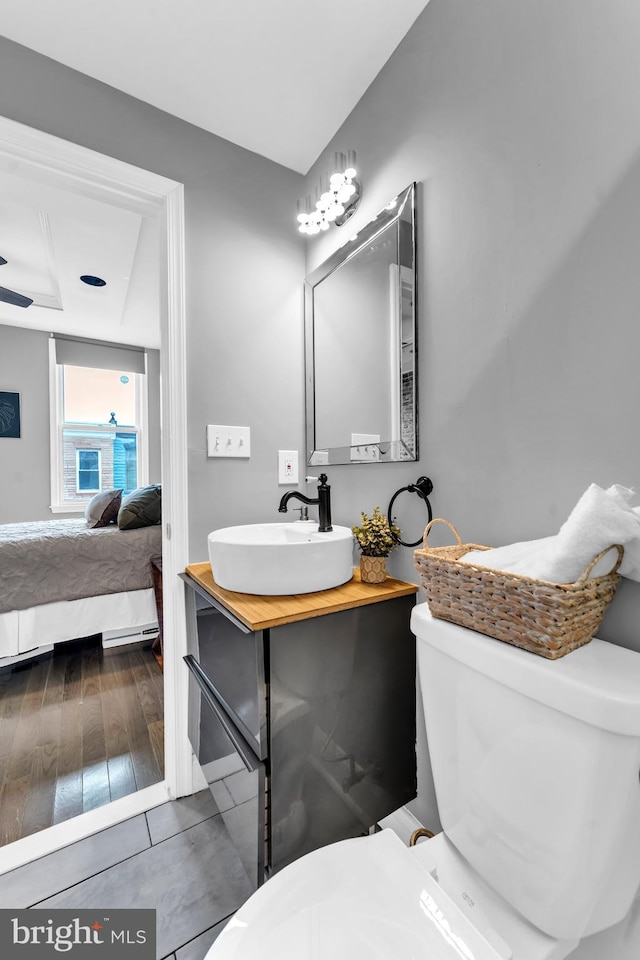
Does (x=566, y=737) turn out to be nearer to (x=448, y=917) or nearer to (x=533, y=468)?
(x=448, y=917)

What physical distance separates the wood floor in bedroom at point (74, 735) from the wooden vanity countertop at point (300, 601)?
95cm

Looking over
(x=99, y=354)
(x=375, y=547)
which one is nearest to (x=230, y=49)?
Result: (x=375, y=547)

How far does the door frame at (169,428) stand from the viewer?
1283mm

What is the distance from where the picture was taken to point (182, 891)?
1077 mm

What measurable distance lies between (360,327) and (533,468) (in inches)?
29.2

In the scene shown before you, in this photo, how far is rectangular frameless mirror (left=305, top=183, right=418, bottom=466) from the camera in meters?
1.16

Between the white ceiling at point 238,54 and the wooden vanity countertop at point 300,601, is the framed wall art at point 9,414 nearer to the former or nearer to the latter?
the white ceiling at point 238,54

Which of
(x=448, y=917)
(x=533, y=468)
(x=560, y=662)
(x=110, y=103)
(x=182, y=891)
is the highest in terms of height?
(x=110, y=103)

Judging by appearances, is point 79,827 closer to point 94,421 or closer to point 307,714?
point 307,714

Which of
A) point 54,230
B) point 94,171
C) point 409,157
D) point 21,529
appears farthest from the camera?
point 21,529

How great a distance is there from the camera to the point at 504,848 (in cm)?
68

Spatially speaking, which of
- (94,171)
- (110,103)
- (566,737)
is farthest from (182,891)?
(110,103)

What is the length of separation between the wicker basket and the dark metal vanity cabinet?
31cm

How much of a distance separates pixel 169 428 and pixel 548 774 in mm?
1290
